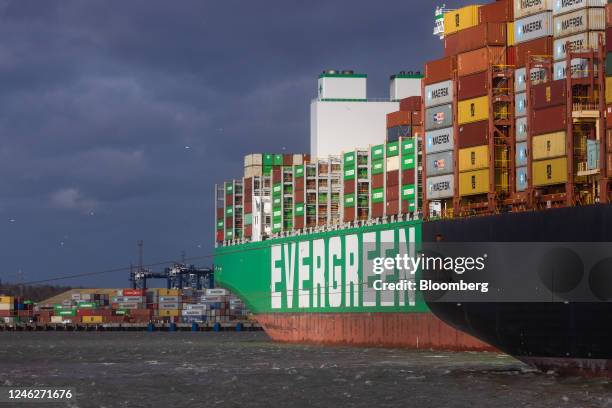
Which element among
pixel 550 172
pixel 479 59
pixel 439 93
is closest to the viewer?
pixel 550 172

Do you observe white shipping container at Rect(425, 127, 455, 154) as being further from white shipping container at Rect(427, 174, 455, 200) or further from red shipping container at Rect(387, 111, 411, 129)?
red shipping container at Rect(387, 111, 411, 129)

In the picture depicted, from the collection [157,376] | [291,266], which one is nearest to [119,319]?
[291,266]

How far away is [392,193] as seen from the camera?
73062 millimetres

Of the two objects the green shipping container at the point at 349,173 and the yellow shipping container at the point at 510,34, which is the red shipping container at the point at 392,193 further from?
the yellow shipping container at the point at 510,34

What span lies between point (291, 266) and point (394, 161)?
16.0 m

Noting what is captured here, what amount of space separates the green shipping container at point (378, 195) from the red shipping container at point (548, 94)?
23.4m

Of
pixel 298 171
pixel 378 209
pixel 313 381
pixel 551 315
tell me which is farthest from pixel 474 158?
pixel 298 171

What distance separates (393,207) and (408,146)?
12.1ft

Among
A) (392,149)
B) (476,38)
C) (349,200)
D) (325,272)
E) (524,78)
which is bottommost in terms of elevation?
(325,272)

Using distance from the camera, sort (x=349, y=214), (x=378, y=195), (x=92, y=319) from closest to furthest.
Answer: (x=378, y=195), (x=349, y=214), (x=92, y=319)

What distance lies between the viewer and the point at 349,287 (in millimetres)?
76688

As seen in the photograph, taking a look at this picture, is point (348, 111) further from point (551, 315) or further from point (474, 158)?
point (551, 315)
